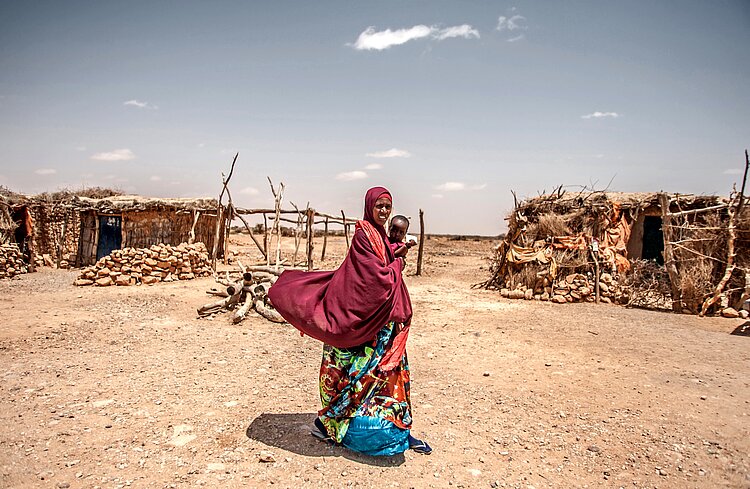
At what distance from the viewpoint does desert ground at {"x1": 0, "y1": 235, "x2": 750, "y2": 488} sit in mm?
2965

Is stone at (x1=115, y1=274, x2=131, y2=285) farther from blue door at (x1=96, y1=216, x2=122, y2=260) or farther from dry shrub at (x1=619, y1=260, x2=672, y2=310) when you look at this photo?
dry shrub at (x1=619, y1=260, x2=672, y2=310)

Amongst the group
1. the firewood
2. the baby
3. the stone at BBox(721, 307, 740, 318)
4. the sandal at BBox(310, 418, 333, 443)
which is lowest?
the sandal at BBox(310, 418, 333, 443)

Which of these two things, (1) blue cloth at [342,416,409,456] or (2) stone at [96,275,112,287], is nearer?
(1) blue cloth at [342,416,409,456]

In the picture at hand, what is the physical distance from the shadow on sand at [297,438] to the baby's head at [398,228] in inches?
58.1

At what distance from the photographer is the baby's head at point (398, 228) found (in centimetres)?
319

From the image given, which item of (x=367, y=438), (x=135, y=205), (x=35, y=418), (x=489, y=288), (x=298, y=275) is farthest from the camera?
(x=135, y=205)

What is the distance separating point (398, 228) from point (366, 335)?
77 cm

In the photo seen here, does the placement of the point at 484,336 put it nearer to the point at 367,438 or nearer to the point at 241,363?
the point at 241,363

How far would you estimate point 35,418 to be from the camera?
361 centimetres

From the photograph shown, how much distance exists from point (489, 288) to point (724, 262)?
4.92 meters

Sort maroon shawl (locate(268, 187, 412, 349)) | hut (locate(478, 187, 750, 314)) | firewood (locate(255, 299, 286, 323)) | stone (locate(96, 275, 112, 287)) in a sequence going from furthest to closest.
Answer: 1. stone (locate(96, 275, 112, 287))
2. hut (locate(478, 187, 750, 314))
3. firewood (locate(255, 299, 286, 323))
4. maroon shawl (locate(268, 187, 412, 349))

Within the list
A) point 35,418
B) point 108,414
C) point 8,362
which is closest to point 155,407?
point 108,414

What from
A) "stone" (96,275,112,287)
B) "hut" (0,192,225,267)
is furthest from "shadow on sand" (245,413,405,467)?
"hut" (0,192,225,267)

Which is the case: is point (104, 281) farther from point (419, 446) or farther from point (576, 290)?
point (576, 290)
